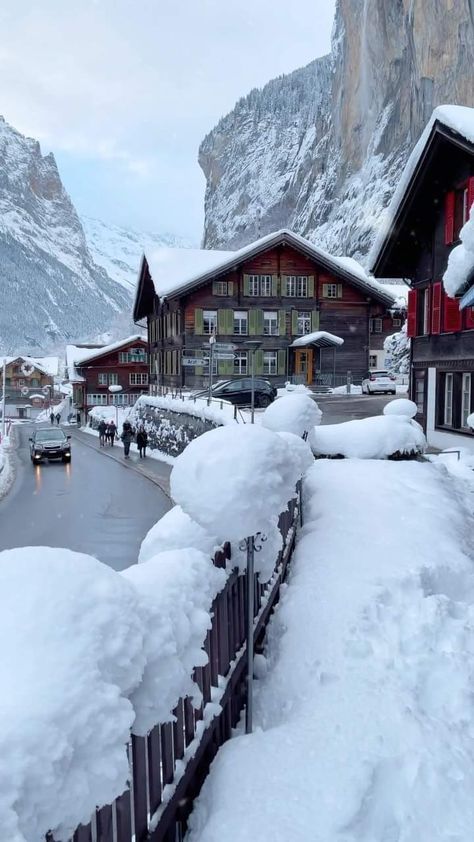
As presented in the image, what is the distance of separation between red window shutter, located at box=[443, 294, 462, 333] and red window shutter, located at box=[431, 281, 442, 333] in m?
0.42

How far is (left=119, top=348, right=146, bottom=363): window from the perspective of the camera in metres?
60.5

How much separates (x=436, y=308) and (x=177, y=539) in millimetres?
17434

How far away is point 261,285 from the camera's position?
136 feet

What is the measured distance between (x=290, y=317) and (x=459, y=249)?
30.6 m

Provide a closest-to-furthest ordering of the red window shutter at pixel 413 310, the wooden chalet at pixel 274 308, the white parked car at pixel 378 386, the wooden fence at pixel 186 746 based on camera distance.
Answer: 1. the wooden fence at pixel 186 746
2. the red window shutter at pixel 413 310
3. the white parked car at pixel 378 386
4. the wooden chalet at pixel 274 308

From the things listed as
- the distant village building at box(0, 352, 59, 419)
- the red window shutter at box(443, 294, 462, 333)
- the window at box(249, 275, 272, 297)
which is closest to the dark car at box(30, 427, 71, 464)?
the window at box(249, 275, 272, 297)

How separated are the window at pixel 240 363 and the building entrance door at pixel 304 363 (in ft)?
11.1

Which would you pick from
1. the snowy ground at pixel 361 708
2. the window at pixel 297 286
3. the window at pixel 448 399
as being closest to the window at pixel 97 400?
the window at pixel 297 286

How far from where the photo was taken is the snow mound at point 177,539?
461 cm

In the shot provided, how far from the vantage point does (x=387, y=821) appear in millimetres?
4109

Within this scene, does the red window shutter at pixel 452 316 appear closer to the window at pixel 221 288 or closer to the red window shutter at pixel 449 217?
the red window shutter at pixel 449 217

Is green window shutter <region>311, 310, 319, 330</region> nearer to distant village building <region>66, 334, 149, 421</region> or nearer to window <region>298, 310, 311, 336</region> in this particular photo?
window <region>298, 310, 311, 336</region>

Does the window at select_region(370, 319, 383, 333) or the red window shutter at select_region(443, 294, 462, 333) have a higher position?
the window at select_region(370, 319, 383, 333)

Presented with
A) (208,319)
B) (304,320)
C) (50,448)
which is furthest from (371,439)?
(304,320)
